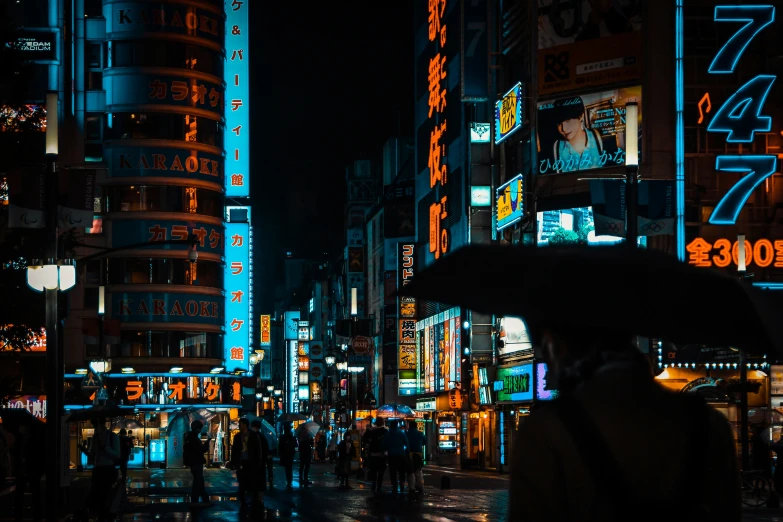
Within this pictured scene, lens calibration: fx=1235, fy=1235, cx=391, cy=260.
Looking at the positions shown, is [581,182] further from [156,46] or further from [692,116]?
[156,46]

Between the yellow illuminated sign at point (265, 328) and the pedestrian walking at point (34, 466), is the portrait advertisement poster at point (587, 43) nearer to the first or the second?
the pedestrian walking at point (34, 466)

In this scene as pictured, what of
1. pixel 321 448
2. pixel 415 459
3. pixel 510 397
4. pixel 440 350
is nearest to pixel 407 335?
pixel 440 350

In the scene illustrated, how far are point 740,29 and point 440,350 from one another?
32.4m

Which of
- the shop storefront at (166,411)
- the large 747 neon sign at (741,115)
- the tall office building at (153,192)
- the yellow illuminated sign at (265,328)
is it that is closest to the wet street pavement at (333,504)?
the large 747 neon sign at (741,115)

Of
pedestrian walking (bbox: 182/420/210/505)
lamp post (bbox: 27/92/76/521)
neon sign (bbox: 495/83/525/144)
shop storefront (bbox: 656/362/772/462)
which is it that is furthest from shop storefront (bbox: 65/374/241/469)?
lamp post (bbox: 27/92/76/521)

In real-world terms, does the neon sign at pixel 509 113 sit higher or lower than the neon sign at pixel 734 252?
higher

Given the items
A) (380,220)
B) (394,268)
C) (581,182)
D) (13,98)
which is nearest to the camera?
(13,98)

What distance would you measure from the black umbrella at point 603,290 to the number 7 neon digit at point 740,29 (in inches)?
1627

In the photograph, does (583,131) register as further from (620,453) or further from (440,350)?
(620,453)

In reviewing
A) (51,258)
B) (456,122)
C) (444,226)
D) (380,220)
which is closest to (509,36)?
(456,122)

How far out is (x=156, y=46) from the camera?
70.2 metres

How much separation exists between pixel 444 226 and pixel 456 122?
241 inches

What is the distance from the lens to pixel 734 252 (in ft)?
144

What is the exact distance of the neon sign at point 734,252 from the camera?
1734 inches
